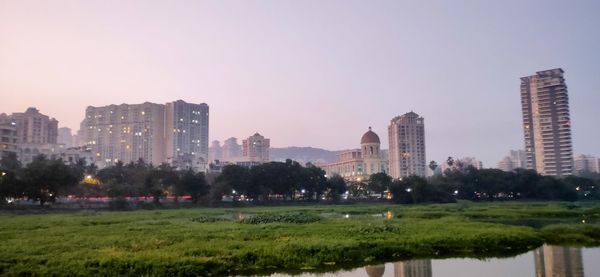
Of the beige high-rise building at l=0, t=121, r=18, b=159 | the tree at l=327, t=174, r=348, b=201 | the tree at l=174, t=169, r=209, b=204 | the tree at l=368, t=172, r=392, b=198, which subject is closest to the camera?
the tree at l=174, t=169, r=209, b=204

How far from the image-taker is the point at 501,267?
27.8 m

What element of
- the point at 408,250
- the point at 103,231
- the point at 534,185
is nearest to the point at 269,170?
the point at 534,185

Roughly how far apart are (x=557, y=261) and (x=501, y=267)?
4.11m

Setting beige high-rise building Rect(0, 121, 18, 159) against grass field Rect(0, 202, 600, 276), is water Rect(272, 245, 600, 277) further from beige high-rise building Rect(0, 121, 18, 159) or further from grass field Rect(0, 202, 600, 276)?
beige high-rise building Rect(0, 121, 18, 159)

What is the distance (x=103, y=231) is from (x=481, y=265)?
31.0 meters

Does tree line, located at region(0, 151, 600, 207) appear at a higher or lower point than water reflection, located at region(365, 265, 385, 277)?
higher

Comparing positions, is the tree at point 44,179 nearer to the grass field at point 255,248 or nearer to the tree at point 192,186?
the tree at point 192,186

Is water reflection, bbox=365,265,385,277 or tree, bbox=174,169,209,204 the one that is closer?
water reflection, bbox=365,265,385,277

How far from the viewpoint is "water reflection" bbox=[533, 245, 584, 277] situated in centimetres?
2538

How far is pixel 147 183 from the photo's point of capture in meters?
108

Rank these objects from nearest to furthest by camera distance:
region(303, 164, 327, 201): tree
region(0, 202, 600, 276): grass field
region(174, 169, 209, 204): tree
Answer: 1. region(0, 202, 600, 276): grass field
2. region(174, 169, 209, 204): tree
3. region(303, 164, 327, 201): tree

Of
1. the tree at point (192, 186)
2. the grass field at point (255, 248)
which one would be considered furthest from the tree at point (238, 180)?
the grass field at point (255, 248)

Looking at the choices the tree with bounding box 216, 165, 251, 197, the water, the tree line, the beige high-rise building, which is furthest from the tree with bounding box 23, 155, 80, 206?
the beige high-rise building

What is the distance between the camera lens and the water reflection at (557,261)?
25375mm
